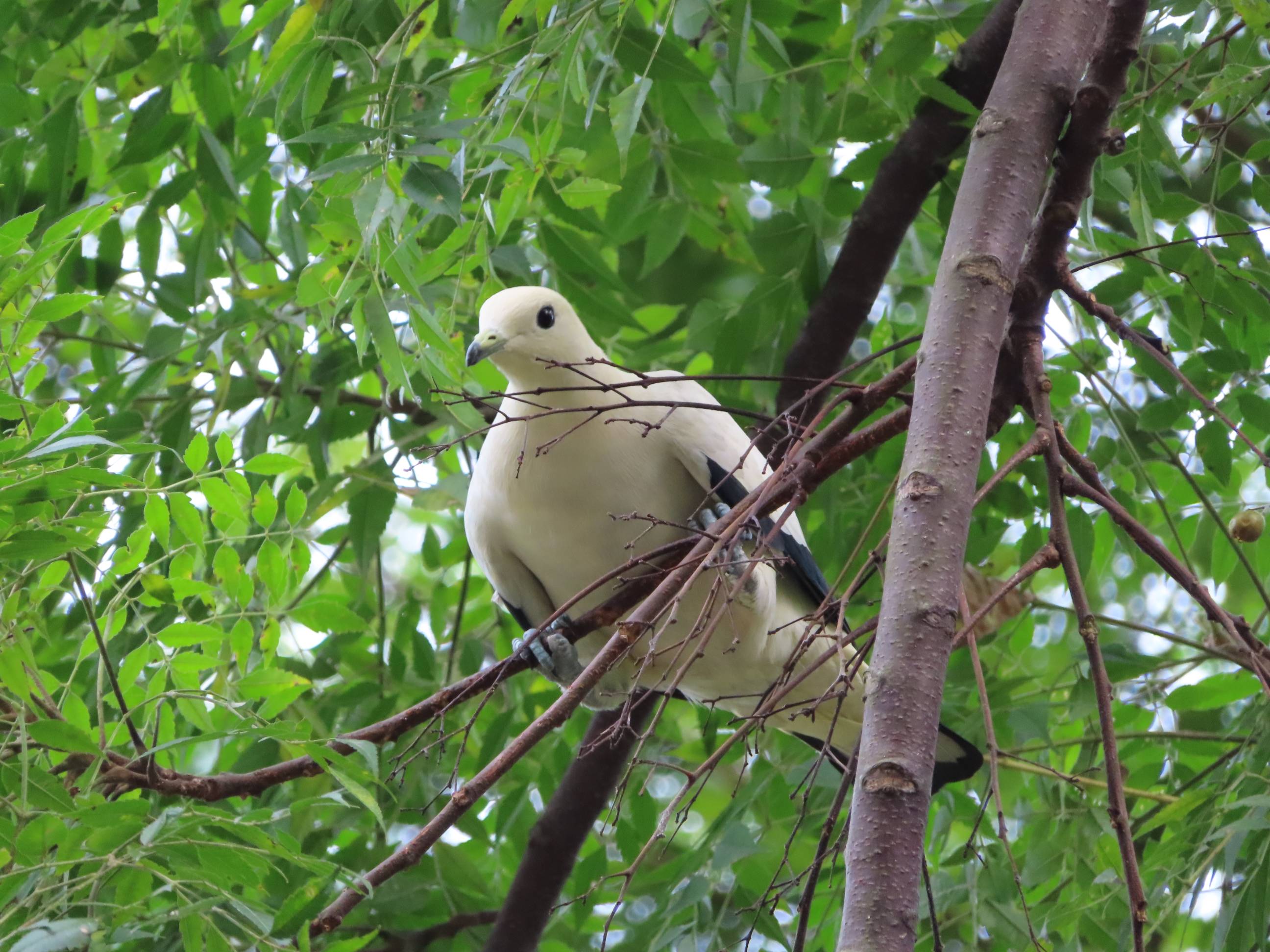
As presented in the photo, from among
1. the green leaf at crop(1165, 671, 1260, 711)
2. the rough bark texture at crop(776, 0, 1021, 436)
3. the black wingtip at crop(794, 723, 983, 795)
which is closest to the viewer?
the green leaf at crop(1165, 671, 1260, 711)

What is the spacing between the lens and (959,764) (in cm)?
305

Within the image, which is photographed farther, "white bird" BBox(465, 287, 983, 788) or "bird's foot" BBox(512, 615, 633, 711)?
"white bird" BBox(465, 287, 983, 788)

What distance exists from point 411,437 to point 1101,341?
1840 mm

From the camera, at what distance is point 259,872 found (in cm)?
205

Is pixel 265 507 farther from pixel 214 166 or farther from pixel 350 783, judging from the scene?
pixel 214 166

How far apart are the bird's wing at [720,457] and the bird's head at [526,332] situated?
0.27 meters

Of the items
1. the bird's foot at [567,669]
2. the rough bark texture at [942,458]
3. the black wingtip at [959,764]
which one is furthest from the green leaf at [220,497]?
the black wingtip at [959,764]

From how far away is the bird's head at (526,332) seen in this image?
3.04 m

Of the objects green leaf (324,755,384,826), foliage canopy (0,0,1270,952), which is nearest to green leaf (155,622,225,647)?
foliage canopy (0,0,1270,952)

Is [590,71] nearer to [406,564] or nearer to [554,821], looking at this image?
[554,821]

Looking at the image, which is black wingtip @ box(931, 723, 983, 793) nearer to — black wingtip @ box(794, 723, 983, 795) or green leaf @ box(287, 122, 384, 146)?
black wingtip @ box(794, 723, 983, 795)

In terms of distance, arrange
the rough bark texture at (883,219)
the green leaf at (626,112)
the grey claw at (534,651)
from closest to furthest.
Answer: the grey claw at (534,651) < the green leaf at (626,112) < the rough bark texture at (883,219)

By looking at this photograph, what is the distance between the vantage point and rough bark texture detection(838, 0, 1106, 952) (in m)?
1.34

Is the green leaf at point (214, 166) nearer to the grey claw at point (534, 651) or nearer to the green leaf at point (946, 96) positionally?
the grey claw at point (534, 651)
